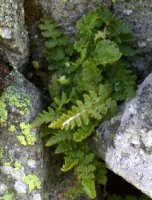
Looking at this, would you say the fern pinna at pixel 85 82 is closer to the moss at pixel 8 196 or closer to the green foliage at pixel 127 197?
the moss at pixel 8 196

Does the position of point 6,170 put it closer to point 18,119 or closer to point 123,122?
point 18,119

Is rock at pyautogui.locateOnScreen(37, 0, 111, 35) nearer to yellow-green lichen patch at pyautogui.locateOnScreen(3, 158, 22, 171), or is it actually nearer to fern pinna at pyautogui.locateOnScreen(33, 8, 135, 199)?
fern pinna at pyautogui.locateOnScreen(33, 8, 135, 199)

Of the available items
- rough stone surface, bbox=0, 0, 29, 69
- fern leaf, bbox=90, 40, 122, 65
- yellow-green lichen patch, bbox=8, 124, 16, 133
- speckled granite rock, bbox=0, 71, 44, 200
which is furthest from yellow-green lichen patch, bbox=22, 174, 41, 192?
fern leaf, bbox=90, 40, 122, 65

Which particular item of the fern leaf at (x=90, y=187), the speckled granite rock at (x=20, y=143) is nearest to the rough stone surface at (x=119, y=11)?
the speckled granite rock at (x=20, y=143)

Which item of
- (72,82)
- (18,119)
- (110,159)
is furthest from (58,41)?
(110,159)

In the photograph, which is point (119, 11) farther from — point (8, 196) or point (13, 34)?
point (8, 196)

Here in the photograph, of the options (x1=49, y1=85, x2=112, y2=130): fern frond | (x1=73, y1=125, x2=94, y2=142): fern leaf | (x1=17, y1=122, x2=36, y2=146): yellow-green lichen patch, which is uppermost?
(x1=49, y1=85, x2=112, y2=130): fern frond
